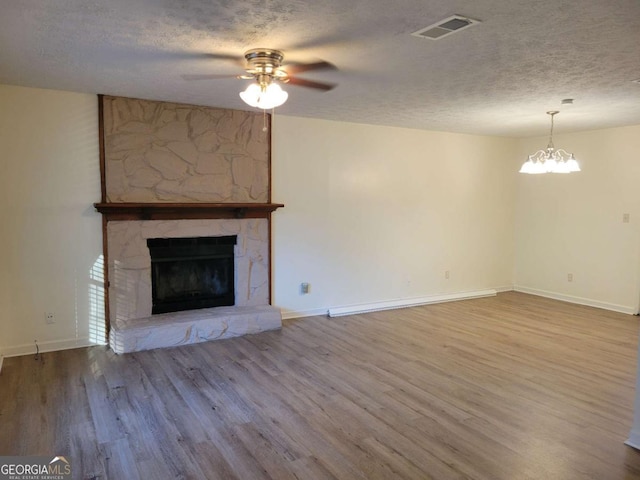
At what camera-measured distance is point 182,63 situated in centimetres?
322

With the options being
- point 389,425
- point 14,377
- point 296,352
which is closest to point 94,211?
point 14,377

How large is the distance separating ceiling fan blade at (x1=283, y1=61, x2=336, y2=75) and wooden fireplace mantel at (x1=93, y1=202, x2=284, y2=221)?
6.47 feet

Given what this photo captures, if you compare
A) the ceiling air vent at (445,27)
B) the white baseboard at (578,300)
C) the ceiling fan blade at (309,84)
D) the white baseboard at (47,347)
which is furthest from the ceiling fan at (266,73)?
the white baseboard at (578,300)

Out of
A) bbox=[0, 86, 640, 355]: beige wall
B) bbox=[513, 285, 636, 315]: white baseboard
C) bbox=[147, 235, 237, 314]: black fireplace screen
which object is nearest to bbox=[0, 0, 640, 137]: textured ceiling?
bbox=[0, 86, 640, 355]: beige wall

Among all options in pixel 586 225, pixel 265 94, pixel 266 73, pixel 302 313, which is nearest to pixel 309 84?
pixel 266 73

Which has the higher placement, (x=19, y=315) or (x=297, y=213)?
(x=297, y=213)

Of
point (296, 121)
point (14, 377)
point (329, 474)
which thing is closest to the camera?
point (329, 474)

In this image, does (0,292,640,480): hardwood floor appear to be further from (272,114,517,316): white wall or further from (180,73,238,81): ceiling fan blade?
(180,73,238,81): ceiling fan blade

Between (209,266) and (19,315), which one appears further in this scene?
(209,266)

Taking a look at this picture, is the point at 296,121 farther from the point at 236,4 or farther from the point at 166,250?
the point at 236,4

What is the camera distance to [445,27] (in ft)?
8.16

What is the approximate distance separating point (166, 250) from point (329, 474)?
314 centimetres

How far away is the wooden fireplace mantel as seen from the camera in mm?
4426

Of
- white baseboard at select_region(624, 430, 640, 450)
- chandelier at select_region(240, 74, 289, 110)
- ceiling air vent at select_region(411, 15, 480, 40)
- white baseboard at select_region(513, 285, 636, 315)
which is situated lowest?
white baseboard at select_region(624, 430, 640, 450)
